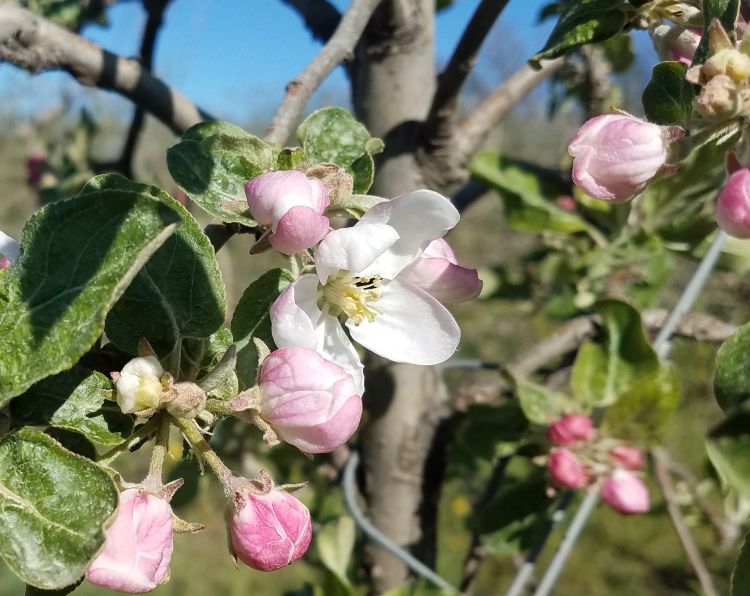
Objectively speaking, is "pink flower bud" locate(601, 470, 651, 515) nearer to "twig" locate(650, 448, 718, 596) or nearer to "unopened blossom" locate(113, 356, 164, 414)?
"twig" locate(650, 448, 718, 596)

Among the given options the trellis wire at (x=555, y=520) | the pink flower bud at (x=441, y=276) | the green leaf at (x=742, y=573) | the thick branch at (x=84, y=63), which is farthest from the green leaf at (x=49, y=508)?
the trellis wire at (x=555, y=520)

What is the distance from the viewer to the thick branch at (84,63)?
3.23ft

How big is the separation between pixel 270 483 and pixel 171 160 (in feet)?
1.07

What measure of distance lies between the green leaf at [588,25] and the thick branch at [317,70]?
217 millimetres

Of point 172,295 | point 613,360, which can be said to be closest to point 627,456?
point 613,360

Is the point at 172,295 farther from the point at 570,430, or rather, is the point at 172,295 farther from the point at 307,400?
the point at 570,430

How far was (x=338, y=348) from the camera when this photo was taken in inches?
28.8

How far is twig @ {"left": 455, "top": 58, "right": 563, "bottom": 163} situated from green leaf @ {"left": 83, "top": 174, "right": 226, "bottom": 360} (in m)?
0.80

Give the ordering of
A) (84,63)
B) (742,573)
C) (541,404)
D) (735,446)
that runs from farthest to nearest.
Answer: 1. (541,404)
2. (84,63)
3. (742,573)
4. (735,446)

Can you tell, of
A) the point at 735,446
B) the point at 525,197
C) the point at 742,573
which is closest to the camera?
the point at 735,446

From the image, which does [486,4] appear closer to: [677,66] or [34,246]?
[677,66]

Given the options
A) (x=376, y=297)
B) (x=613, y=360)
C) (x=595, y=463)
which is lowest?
(x=595, y=463)

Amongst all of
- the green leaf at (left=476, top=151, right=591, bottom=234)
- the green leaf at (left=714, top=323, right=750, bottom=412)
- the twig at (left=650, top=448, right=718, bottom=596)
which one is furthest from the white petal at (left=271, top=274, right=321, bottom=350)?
the twig at (left=650, top=448, right=718, bottom=596)

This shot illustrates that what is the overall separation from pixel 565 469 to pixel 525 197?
588 mm
